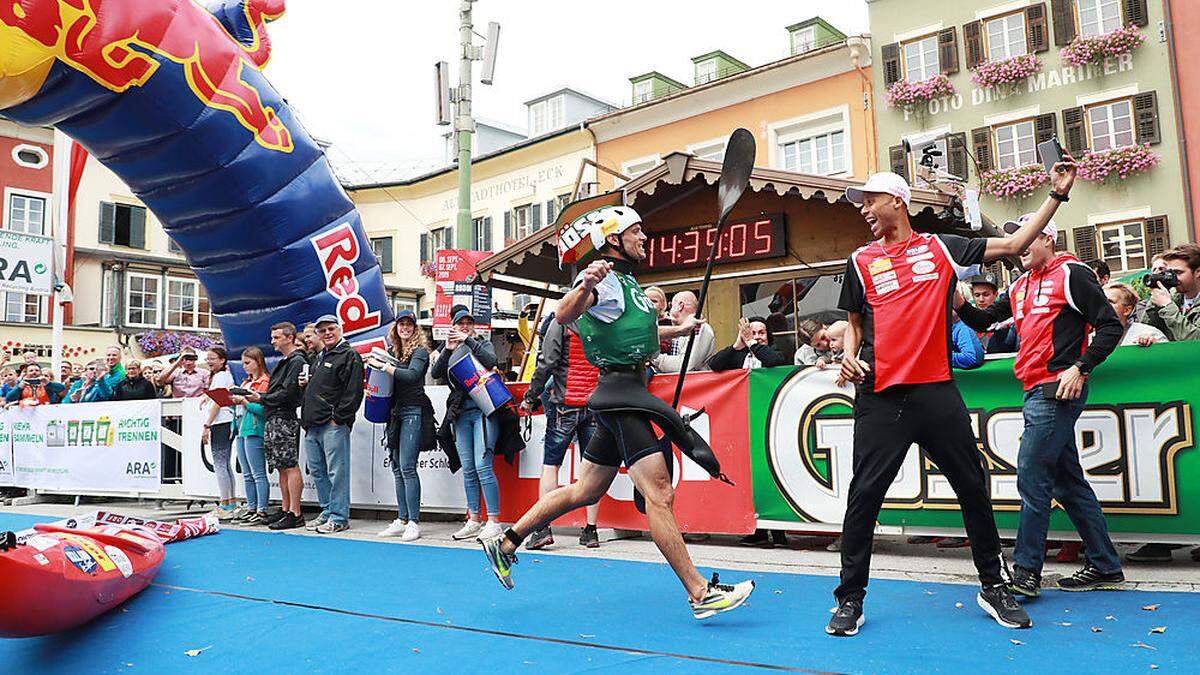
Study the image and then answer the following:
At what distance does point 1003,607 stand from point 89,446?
37.4ft

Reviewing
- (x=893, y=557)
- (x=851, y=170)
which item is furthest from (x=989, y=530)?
(x=851, y=170)

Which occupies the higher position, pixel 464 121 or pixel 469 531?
pixel 464 121

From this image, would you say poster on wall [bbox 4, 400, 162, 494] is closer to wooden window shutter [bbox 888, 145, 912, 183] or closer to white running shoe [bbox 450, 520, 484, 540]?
white running shoe [bbox 450, 520, 484, 540]

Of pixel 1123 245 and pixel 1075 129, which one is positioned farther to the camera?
pixel 1075 129

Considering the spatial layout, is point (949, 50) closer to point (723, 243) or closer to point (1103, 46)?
point (1103, 46)

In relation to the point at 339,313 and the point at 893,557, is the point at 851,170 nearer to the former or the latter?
the point at 339,313

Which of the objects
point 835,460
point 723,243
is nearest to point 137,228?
point 723,243

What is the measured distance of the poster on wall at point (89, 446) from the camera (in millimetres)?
10922

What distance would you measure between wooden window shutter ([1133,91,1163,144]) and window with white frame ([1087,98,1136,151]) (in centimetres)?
15

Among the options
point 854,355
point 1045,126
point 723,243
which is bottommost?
point 854,355

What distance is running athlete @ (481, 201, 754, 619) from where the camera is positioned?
4.30 meters

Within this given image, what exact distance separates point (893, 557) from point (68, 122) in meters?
8.62

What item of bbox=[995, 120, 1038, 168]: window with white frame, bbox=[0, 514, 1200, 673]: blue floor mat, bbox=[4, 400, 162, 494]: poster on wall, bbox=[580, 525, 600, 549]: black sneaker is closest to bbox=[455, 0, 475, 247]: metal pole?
bbox=[4, 400, 162, 494]: poster on wall

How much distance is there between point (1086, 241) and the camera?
68.1ft
